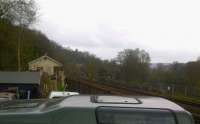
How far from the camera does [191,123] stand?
3369 millimetres

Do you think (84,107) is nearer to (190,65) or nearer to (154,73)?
(190,65)

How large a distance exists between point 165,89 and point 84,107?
56.3 metres

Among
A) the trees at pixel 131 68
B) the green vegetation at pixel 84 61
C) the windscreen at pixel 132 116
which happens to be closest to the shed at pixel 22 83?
the green vegetation at pixel 84 61

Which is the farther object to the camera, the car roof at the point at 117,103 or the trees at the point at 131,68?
the trees at the point at 131,68

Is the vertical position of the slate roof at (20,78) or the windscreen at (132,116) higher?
the slate roof at (20,78)

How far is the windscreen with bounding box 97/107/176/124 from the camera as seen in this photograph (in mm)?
3334

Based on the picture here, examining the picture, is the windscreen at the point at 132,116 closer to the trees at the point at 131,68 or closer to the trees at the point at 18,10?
the trees at the point at 18,10

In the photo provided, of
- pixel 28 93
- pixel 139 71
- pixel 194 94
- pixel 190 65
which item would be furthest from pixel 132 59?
pixel 28 93

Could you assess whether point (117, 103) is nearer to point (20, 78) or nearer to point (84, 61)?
point (20, 78)

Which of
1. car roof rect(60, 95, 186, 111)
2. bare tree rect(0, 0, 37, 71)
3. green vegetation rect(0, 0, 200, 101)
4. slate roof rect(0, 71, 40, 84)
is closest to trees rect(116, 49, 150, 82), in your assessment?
green vegetation rect(0, 0, 200, 101)

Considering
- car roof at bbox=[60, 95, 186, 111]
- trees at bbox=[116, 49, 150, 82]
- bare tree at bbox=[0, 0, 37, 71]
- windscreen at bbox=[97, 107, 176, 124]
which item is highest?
bare tree at bbox=[0, 0, 37, 71]

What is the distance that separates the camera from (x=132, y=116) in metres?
3.34

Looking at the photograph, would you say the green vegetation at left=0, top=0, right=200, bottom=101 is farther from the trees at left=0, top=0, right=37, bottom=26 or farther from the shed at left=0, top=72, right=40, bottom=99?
the shed at left=0, top=72, right=40, bottom=99

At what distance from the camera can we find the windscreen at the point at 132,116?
3.33m
